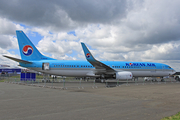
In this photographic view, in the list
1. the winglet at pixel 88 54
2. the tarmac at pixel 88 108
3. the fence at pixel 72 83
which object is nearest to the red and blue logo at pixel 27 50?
the fence at pixel 72 83

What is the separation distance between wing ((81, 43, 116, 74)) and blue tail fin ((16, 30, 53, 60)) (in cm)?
926

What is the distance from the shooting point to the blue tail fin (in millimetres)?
25406

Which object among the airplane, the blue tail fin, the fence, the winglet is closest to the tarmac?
the fence

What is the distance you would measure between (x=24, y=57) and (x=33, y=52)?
1.69m

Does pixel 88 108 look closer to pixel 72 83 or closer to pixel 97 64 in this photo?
pixel 97 64

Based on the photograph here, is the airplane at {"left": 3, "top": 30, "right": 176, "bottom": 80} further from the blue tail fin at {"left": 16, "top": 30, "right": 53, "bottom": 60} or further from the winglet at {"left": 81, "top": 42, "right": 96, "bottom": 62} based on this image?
the winglet at {"left": 81, "top": 42, "right": 96, "bottom": 62}

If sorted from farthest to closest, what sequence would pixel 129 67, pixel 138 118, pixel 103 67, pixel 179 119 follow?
pixel 129 67, pixel 103 67, pixel 138 118, pixel 179 119

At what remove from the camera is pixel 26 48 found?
2562cm

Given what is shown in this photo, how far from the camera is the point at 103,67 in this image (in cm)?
2475

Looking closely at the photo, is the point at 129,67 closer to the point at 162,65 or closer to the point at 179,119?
the point at 162,65

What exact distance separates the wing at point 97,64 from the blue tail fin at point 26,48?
9.26 meters

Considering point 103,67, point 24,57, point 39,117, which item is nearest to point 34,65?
point 24,57

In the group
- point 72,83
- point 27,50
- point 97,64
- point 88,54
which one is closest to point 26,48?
point 27,50

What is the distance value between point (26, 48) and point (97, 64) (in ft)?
40.7
